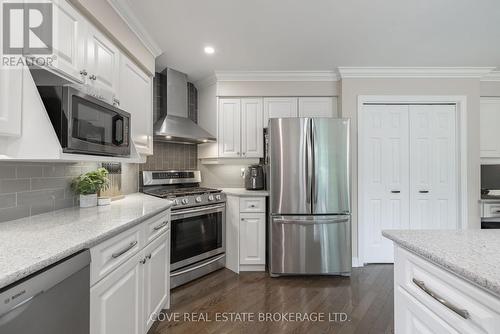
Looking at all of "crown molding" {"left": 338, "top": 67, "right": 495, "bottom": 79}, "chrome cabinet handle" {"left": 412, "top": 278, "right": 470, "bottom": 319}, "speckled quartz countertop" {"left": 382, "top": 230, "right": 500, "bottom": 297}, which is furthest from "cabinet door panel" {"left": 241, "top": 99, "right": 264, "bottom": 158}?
"chrome cabinet handle" {"left": 412, "top": 278, "right": 470, "bottom": 319}

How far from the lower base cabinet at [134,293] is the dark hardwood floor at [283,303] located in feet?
0.96

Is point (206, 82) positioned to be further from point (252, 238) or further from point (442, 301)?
point (442, 301)

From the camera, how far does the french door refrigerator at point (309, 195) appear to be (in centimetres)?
259

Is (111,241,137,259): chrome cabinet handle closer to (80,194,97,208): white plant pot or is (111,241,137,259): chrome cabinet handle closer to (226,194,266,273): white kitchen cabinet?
(80,194,97,208): white plant pot

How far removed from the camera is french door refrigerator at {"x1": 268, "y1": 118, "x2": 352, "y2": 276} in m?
2.59

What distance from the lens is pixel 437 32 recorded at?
2.18 m

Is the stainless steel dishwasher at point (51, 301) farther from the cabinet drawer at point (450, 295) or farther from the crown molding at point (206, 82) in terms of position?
the crown molding at point (206, 82)

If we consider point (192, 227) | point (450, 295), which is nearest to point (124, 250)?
point (192, 227)

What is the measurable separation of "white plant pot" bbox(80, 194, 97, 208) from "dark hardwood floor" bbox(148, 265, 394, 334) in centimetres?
104

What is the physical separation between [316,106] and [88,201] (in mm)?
2739

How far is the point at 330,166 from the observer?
259cm

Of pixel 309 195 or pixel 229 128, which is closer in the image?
pixel 309 195

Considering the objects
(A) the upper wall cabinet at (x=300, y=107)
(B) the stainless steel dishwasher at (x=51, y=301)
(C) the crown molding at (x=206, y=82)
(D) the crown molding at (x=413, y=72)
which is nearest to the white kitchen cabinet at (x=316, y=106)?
(A) the upper wall cabinet at (x=300, y=107)

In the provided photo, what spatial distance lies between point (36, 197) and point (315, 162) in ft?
7.70
